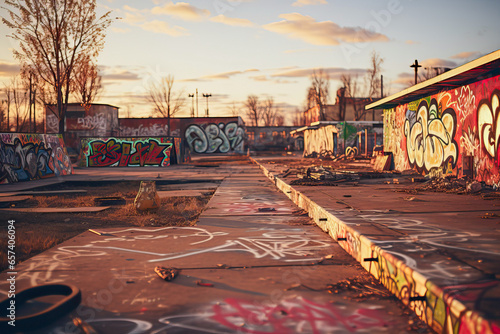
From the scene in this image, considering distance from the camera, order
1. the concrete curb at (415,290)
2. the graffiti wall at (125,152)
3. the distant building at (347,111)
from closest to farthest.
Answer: the concrete curb at (415,290) < the graffiti wall at (125,152) < the distant building at (347,111)

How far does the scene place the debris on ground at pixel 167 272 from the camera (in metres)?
4.31

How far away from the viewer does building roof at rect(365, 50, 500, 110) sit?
9180 millimetres

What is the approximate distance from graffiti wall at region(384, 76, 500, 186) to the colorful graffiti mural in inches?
1445

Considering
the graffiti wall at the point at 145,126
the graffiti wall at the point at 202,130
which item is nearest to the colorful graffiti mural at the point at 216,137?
the graffiti wall at the point at 202,130

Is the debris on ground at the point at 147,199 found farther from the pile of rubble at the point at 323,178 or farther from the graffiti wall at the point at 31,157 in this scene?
the graffiti wall at the point at 31,157

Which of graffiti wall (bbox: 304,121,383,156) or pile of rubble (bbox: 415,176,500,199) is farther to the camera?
graffiti wall (bbox: 304,121,383,156)

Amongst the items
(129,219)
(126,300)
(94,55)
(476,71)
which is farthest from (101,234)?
(94,55)

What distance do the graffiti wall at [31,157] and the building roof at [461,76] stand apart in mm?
15213

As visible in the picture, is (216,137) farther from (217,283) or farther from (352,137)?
(217,283)

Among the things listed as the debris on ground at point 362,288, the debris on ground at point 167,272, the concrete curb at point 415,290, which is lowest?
the debris on ground at point 362,288

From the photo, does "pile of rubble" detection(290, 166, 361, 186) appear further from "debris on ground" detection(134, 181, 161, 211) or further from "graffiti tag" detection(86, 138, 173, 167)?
"graffiti tag" detection(86, 138, 173, 167)

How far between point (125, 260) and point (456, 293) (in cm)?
375

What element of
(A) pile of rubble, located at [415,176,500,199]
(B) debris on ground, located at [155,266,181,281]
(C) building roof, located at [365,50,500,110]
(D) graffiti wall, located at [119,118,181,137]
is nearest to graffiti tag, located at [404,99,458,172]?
(C) building roof, located at [365,50,500,110]

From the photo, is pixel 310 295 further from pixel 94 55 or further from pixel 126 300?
pixel 94 55
